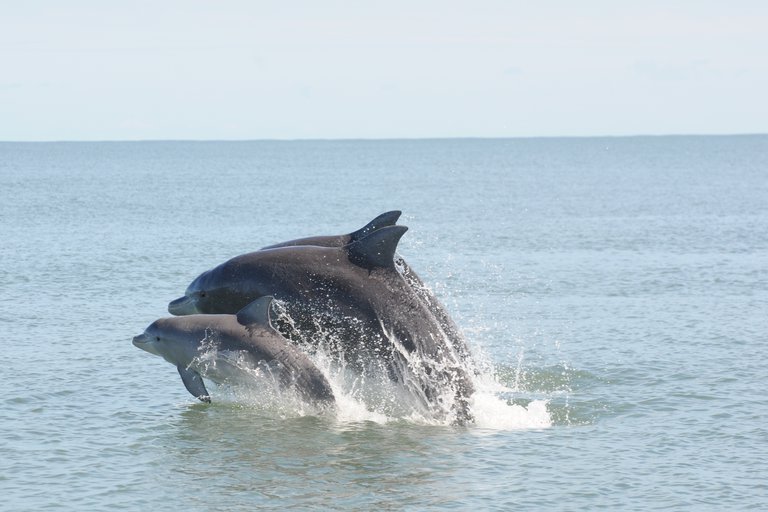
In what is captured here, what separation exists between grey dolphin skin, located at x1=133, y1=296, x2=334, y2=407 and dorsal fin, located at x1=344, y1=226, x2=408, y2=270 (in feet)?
5.64

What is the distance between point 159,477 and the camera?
55.3 feet

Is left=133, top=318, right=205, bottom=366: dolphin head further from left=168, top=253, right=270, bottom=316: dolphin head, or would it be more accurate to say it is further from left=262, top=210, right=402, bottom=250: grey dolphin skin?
left=262, top=210, right=402, bottom=250: grey dolphin skin

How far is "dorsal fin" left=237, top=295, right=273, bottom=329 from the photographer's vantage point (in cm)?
1858

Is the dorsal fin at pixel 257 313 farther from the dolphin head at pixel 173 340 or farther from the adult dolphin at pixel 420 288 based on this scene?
the adult dolphin at pixel 420 288

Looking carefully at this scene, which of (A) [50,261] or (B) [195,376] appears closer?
(B) [195,376]

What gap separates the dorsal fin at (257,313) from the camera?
61.0 ft

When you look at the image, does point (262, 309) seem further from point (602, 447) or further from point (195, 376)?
point (602, 447)

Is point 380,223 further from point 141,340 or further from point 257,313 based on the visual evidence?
point 141,340

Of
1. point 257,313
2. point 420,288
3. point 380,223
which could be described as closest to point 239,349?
point 257,313

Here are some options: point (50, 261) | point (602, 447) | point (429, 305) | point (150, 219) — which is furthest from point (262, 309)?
point (150, 219)

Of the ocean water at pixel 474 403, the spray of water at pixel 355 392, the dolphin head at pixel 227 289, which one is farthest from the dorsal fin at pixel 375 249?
the ocean water at pixel 474 403

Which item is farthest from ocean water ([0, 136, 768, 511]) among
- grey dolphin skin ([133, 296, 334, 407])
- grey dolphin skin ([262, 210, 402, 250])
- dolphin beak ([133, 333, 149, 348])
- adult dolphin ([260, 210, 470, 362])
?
grey dolphin skin ([262, 210, 402, 250])

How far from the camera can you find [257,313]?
1881cm

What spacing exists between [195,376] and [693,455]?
7.84m
